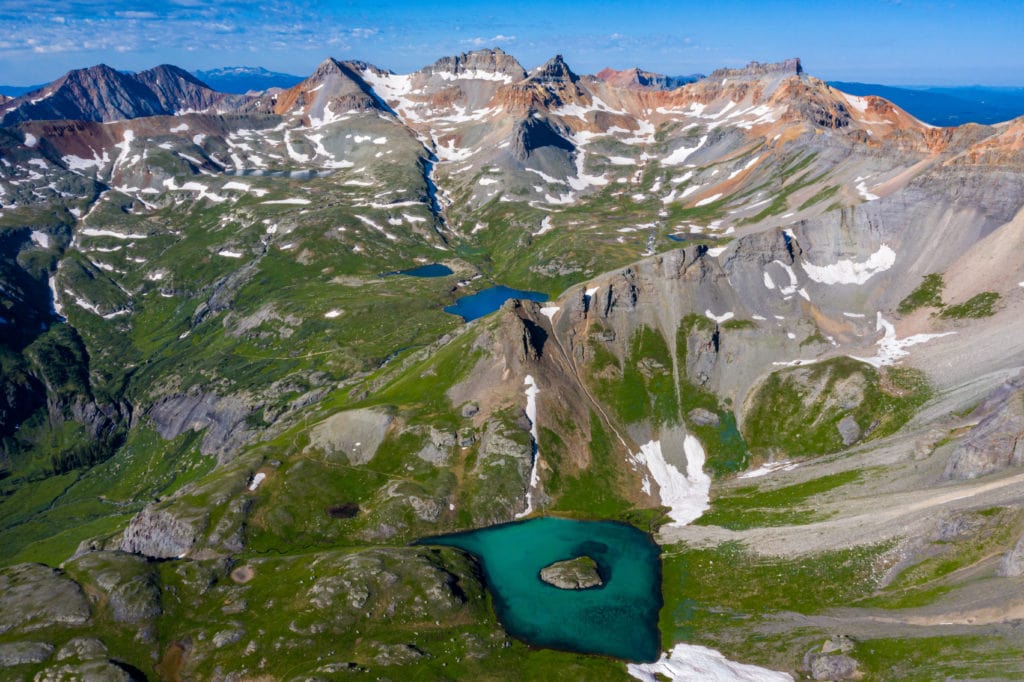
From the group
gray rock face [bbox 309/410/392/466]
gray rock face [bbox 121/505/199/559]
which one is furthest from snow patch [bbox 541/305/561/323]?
gray rock face [bbox 121/505/199/559]

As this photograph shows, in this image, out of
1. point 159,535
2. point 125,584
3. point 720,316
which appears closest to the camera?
point 125,584

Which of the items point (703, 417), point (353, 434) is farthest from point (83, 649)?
point (703, 417)

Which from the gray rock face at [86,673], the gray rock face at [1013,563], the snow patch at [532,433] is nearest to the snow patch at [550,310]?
the snow patch at [532,433]

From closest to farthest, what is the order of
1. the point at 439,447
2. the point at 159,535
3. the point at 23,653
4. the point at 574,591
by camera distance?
the point at 23,653, the point at 574,591, the point at 159,535, the point at 439,447

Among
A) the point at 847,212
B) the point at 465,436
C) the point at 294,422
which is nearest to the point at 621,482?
the point at 465,436

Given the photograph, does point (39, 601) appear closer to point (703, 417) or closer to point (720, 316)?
point (703, 417)
